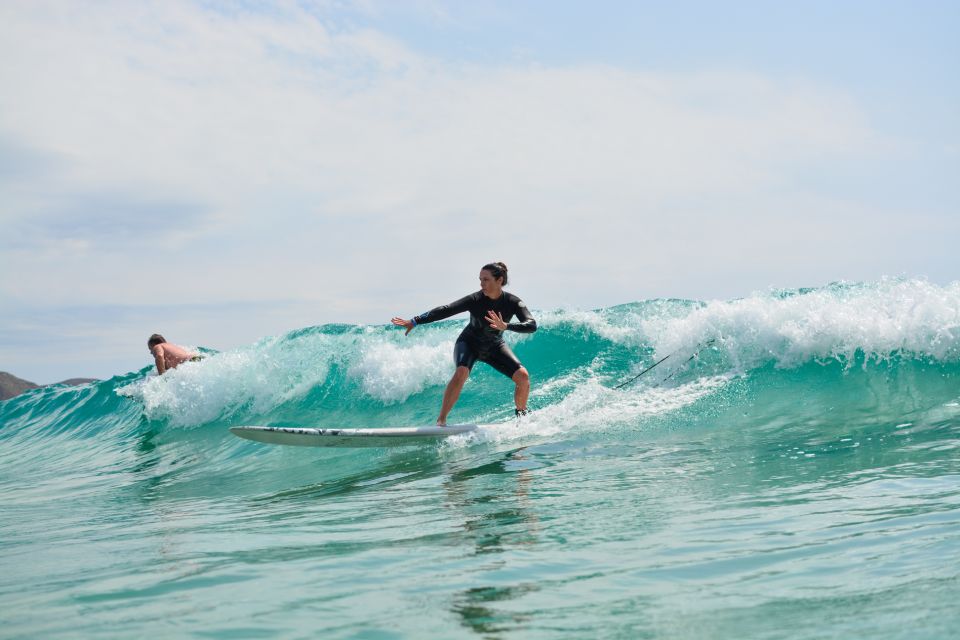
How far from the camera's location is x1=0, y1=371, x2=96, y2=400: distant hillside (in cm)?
3144

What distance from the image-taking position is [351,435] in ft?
30.3

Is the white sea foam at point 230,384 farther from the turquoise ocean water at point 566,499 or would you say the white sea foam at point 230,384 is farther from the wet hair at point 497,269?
the wet hair at point 497,269

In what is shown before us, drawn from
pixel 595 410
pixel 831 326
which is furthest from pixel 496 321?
pixel 831 326

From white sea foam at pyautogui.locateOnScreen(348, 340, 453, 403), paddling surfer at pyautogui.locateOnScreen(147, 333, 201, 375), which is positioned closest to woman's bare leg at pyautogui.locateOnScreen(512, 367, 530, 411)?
white sea foam at pyautogui.locateOnScreen(348, 340, 453, 403)

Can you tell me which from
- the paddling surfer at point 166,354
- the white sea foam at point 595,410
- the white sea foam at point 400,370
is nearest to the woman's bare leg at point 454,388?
the white sea foam at point 595,410

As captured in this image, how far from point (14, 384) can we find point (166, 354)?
20.8 m

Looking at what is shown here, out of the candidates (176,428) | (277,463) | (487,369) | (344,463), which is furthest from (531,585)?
(176,428)

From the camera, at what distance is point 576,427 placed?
9.48m

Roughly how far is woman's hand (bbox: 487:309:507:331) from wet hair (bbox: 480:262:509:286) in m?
0.38

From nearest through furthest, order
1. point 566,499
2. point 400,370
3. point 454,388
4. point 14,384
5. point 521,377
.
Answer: point 566,499 < point 454,388 < point 521,377 < point 400,370 < point 14,384

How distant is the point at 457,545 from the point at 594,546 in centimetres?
70

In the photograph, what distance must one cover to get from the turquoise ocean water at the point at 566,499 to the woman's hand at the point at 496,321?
1.23 metres

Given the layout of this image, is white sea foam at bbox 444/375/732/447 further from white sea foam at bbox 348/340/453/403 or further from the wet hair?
white sea foam at bbox 348/340/453/403

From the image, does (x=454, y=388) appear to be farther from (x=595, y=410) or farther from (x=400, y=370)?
(x=400, y=370)
